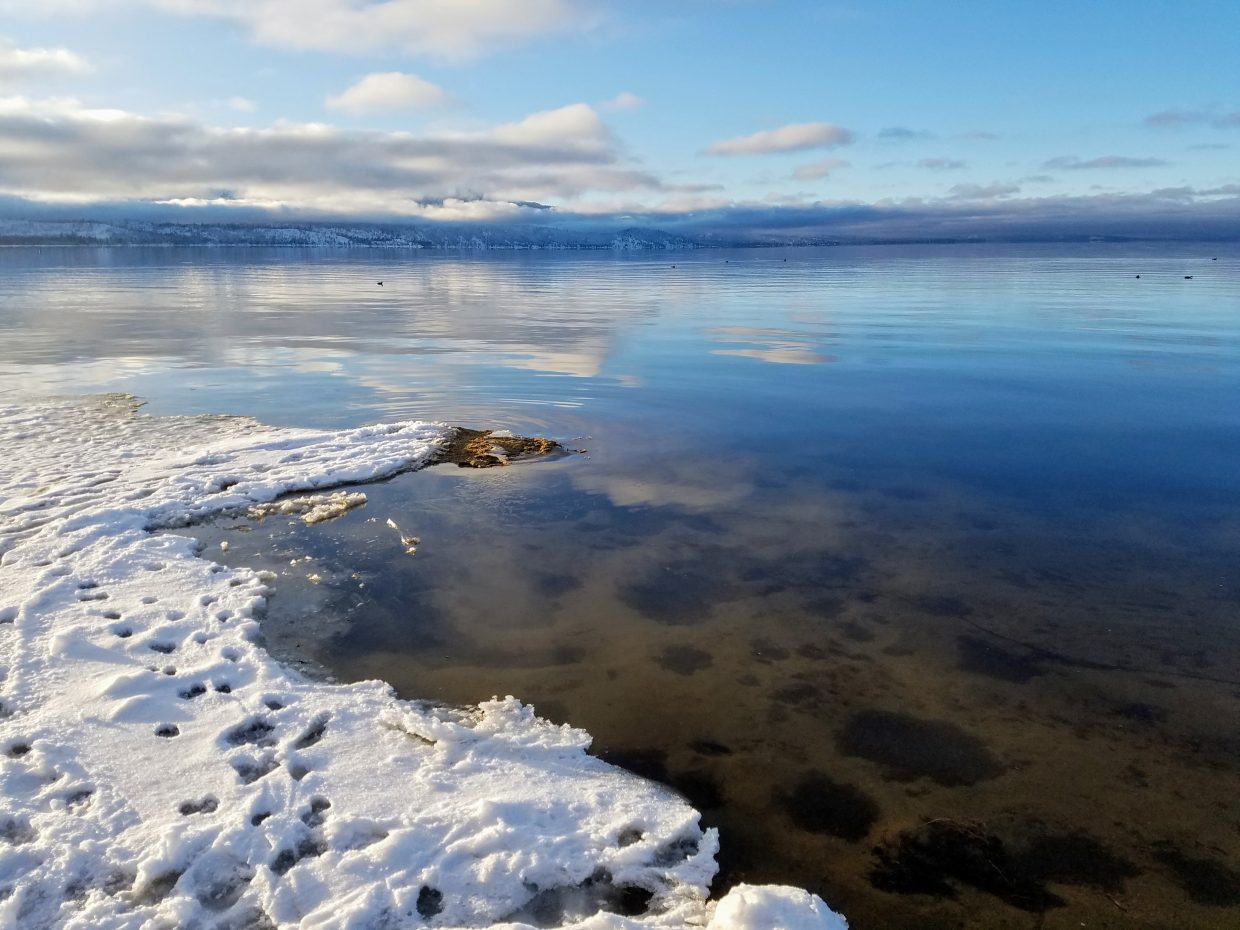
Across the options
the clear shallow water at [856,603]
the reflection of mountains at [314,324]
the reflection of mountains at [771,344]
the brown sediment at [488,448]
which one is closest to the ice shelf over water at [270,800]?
the clear shallow water at [856,603]

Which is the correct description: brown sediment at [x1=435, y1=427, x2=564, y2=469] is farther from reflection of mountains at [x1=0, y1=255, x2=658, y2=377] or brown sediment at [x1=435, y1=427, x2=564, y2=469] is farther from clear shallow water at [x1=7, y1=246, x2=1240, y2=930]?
reflection of mountains at [x1=0, y1=255, x2=658, y2=377]

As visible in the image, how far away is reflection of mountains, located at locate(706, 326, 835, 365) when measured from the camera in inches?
930

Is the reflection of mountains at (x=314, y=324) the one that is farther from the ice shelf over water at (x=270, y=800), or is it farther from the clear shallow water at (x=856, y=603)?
the ice shelf over water at (x=270, y=800)

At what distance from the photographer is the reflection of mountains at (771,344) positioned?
2362 cm

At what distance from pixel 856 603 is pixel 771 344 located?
65.2 ft

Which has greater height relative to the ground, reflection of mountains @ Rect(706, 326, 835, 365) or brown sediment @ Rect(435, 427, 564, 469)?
reflection of mountains @ Rect(706, 326, 835, 365)

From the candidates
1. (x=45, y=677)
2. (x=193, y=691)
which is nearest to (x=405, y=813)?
(x=193, y=691)

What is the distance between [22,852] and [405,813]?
83.0 inches

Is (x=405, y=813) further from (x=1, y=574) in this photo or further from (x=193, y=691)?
(x=1, y=574)

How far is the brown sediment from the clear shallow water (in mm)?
654

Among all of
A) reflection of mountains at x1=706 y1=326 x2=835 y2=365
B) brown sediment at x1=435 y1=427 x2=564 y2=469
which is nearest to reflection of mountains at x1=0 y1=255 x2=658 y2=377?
reflection of mountains at x1=706 y1=326 x2=835 y2=365

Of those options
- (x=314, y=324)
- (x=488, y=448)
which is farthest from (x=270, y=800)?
(x=314, y=324)

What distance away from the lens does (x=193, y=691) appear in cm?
641

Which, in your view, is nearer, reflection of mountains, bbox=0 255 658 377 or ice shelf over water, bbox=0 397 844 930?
ice shelf over water, bbox=0 397 844 930
